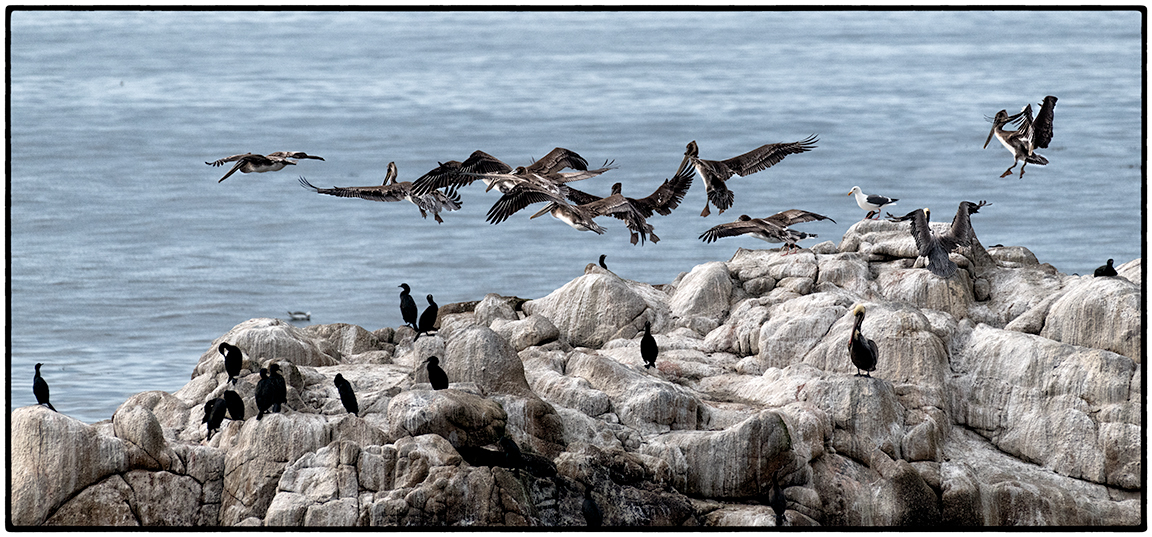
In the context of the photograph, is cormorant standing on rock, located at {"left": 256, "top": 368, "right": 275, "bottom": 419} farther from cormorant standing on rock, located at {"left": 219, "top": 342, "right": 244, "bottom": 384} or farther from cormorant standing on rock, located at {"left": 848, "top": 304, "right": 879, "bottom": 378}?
cormorant standing on rock, located at {"left": 848, "top": 304, "right": 879, "bottom": 378}

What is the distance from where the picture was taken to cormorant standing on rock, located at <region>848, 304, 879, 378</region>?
23328 mm

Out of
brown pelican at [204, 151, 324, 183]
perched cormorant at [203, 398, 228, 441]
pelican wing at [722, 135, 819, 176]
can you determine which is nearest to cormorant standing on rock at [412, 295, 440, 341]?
brown pelican at [204, 151, 324, 183]

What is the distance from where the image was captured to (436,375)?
22.6 meters

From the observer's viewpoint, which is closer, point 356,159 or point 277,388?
point 277,388

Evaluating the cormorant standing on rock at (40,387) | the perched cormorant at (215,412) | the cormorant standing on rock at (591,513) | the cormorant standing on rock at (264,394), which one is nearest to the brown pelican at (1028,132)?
the cormorant standing on rock at (591,513)

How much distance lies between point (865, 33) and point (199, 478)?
73.5m

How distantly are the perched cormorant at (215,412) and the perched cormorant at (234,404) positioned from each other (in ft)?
0.22

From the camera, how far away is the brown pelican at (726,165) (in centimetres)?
2614

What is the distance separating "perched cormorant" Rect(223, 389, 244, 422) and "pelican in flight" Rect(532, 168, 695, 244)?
18.6 feet

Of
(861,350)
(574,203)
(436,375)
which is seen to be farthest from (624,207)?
(436,375)

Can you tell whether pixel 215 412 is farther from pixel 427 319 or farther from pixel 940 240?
pixel 940 240

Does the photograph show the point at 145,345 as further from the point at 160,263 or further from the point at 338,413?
the point at 338,413

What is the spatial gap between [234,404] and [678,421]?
592 cm

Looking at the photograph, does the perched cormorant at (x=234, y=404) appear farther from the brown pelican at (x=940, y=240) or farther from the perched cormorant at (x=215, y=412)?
the brown pelican at (x=940, y=240)
